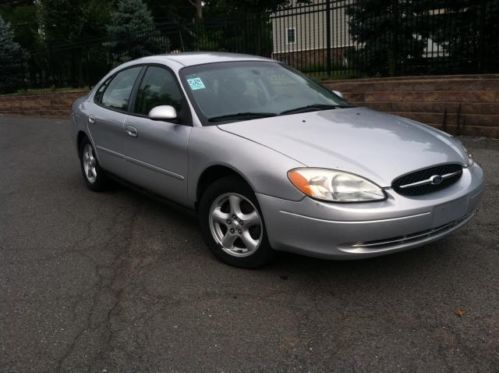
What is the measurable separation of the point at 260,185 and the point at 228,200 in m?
0.49

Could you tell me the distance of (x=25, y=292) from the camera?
12.1ft

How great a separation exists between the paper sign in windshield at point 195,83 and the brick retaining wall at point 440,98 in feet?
15.6

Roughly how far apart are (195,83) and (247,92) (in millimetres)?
438

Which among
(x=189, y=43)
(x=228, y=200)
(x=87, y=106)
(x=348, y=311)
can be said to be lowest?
(x=348, y=311)

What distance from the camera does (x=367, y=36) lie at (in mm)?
10211

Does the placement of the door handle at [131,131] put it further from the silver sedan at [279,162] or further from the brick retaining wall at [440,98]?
the brick retaining wall at [440,98]

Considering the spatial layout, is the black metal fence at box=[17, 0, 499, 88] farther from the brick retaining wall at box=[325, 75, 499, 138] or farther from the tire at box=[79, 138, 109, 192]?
the tire at box=[79, 138, 109, 192]

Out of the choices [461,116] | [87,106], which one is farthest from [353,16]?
[87,106]

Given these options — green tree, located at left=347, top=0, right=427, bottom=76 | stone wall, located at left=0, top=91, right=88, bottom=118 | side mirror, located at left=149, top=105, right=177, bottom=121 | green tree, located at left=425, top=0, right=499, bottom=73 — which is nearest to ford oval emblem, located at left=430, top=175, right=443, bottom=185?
side mirror, located at left=149, top=105, right=177, bottom=121

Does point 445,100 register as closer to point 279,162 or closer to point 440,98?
point 440,98

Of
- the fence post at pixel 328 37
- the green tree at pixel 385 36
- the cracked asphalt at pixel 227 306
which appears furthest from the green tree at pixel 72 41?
the cracked asphalt at pixel 227 306

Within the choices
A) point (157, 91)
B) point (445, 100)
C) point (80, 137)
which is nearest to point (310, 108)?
point (157, 91)

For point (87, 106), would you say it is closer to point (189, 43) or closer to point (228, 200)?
point (228, 200)

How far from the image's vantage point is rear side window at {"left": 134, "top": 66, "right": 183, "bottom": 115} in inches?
178
